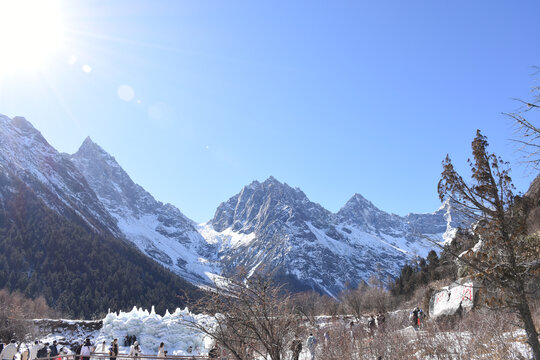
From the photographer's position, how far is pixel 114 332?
30.7 metres

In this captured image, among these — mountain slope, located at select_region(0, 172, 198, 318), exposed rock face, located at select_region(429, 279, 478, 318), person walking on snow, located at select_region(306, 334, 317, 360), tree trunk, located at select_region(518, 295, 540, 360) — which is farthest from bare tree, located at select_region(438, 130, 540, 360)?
mountain slope, located at select_region(0, 172, 198, 318)

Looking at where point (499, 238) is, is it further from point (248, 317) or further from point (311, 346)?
point (311, 346)

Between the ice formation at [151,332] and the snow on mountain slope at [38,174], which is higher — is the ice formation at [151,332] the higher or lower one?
the lower one

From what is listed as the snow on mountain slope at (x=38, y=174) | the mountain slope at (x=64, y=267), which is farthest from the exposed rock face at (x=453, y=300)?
the snow on mountain slope at (x=38, y=174)

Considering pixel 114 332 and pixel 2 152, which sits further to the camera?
pixel 2 152

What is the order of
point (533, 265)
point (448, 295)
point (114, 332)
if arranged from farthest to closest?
point (114, 332)
point (448, 295)
point (533, 265)

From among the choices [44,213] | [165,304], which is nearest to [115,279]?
[165,304]

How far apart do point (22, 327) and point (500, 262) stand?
139 ft

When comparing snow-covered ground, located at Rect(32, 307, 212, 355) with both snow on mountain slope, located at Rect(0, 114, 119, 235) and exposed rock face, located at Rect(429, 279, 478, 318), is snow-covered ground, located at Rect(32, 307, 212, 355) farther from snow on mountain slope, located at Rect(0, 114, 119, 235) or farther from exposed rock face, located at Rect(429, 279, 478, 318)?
snow on mountain slope, located at Rect(0, 114, 119, 235)

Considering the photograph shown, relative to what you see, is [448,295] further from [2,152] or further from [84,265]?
[2,152]

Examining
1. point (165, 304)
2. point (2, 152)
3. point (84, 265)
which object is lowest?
point (165, 304)

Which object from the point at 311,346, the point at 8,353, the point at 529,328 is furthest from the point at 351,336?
the point at 8,353

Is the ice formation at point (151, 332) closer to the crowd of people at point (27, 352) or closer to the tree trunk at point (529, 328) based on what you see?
the crowd of people at point (27, 352)

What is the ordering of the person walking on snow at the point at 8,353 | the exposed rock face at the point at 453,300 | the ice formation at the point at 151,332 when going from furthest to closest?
the ice formation at the point at 151,332 → the exposed rock face at the point at 453,300 → the person walking on snow at the point at 8,353
